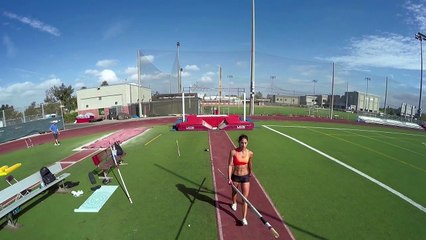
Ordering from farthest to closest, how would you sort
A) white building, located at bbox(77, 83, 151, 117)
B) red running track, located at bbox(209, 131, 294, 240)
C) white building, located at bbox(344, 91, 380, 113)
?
1. white building, located at bbox(344, 91, 380, 113)
2. white building, located at bbox(77, 83, 151, 117)
3. red running track, located at bbox(209, 131, 294, 240)

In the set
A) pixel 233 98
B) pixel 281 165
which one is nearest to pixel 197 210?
pixel 281 165

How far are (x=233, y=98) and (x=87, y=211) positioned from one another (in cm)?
2613

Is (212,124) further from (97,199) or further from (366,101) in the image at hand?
(366,101)

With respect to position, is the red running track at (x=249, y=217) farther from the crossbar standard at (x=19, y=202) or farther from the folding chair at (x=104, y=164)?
the crossbar standard at (x=19, y=202)

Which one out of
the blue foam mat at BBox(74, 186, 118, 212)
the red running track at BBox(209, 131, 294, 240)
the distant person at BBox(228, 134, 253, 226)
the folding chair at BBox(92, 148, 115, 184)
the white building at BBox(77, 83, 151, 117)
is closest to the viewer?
the red running track at BBox(209, 131, 294, 240)

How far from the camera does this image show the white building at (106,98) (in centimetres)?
4962

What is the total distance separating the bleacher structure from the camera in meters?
22.8

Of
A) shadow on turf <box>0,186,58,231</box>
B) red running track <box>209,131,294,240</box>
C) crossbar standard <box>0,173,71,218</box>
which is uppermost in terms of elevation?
crossbar standard <box>0,173,71,218</box>

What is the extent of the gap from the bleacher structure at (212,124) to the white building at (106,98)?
28.5 m

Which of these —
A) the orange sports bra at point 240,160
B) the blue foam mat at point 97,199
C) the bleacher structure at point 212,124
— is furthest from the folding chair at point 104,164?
the bleacher structure at point 212,124

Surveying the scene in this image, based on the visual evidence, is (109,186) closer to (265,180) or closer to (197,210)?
(197,210)

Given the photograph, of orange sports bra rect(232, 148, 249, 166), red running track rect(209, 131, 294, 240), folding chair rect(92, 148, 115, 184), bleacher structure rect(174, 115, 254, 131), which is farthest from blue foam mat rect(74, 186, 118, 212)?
bleacher structure rect(174, 115, 254, 131)

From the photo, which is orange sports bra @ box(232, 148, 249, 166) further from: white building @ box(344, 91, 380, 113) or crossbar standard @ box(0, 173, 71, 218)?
white building @ box(344, 91, 380, 113)

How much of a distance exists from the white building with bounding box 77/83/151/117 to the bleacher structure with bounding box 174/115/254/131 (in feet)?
93.4
